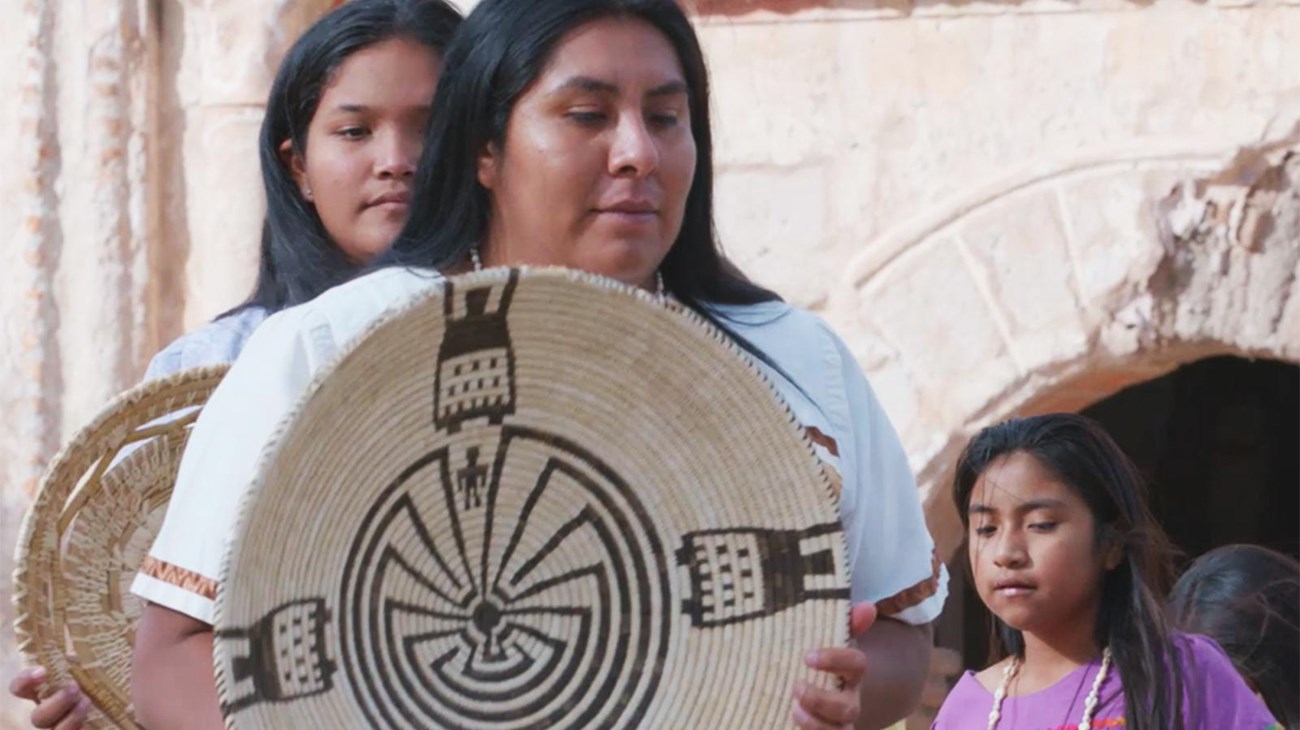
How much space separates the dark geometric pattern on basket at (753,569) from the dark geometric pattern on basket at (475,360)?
0.68ft

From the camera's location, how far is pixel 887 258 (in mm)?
5164

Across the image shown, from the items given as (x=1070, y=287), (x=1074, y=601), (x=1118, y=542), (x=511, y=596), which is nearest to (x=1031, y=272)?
(x=1070, y=287)

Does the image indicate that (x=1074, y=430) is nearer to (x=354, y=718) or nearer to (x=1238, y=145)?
(x=1238, y=145)

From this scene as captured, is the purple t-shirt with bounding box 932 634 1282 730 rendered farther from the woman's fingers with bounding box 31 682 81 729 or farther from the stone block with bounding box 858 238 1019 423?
the stone block with bounding box 858 238 1019 423

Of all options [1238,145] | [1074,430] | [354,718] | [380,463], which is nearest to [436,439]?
[380,463]

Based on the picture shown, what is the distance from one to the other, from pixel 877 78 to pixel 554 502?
3.22m

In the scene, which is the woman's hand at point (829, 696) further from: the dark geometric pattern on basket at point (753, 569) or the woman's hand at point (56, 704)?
the woman's hand at point (56, 704)

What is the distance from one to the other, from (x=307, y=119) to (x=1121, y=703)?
1.32 meters

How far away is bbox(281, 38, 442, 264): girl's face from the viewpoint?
9.77 ft

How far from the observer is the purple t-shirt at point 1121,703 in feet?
10.9

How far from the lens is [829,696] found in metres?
2.07

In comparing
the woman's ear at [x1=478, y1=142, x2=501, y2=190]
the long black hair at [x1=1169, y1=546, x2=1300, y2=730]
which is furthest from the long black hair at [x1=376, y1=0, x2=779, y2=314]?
the long black hair at [x1=1169, y1=546, x2=1300, y2=730]

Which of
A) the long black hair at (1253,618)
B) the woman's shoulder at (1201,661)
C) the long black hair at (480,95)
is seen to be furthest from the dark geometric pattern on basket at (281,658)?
the long black hair at (1253,618)

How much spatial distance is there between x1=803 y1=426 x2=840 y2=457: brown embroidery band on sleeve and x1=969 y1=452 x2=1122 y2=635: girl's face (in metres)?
1.20
